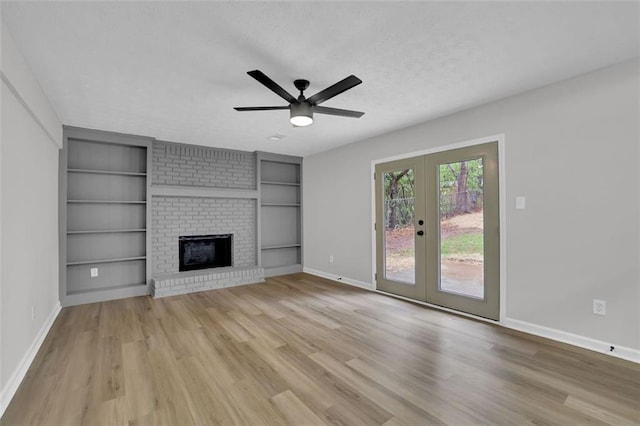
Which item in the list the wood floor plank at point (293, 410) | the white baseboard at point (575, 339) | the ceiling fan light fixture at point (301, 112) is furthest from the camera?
the ceiling fan light fixture at point (301, 112)

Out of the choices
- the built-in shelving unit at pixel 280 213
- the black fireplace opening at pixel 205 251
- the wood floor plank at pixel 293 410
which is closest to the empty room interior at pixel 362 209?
the wood floor plank at pixel 293 410

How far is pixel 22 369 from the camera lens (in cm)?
231

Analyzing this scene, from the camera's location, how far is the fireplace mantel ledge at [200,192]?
16.1 ft

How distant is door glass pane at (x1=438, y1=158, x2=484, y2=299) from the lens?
352 cm

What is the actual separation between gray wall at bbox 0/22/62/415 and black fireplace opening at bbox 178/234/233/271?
1.98 metres

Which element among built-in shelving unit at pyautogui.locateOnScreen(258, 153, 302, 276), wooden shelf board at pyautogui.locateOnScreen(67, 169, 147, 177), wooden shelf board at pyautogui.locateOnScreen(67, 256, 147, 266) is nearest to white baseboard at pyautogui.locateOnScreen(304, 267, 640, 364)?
built-in shelving unit at pyautogui.locateOnScreen(258, 153, 302, 276)

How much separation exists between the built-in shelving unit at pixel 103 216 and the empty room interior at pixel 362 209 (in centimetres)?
3

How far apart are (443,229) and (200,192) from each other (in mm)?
4098

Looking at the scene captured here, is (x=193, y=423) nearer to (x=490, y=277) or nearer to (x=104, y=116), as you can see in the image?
(x=490, y=277)

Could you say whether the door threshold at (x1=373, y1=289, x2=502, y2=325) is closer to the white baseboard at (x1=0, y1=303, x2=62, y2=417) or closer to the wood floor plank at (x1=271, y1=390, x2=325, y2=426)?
the wood floor plank at (x1=271, y1=390, x2=325, y2=426)

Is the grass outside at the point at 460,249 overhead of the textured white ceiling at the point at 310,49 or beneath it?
beneath

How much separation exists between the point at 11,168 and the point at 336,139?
3890 millimetres

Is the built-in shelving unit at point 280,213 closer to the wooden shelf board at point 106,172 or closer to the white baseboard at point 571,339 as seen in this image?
the wooden shelf board at point 106,172

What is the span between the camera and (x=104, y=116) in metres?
3.73
